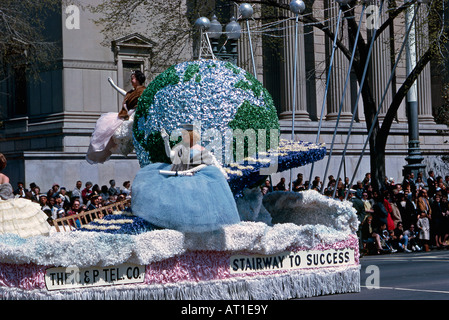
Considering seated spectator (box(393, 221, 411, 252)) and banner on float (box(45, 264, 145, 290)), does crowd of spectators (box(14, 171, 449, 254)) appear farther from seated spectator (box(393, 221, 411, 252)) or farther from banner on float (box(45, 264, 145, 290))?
banner on float (box(45, 264, 145, 290))

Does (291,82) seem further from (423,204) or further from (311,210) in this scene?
(311,210)

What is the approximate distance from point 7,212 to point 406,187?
49.5 feet

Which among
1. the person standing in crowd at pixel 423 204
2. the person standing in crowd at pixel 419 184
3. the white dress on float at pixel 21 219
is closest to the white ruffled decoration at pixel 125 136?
the white dress on float at pixel 21 219

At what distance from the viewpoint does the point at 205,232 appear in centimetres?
969

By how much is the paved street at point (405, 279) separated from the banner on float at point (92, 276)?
8.15 ft

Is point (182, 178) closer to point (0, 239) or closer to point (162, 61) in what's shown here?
point (0, 239)

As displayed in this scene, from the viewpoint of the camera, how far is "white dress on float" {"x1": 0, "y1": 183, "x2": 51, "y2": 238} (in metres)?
9.59

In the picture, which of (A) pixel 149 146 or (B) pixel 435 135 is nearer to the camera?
(A) pixel 149 146

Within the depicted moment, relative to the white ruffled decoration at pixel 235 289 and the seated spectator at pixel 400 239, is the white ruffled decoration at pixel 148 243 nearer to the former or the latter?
the white ruffled decoration at pixel 235 289

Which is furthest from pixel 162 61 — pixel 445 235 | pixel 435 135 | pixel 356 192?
pixel 435 135

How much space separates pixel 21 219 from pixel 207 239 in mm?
2037

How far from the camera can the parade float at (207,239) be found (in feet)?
29.3

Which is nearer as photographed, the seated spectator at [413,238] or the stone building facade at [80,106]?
the seated spectator at [413,238]

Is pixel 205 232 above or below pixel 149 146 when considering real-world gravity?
below
